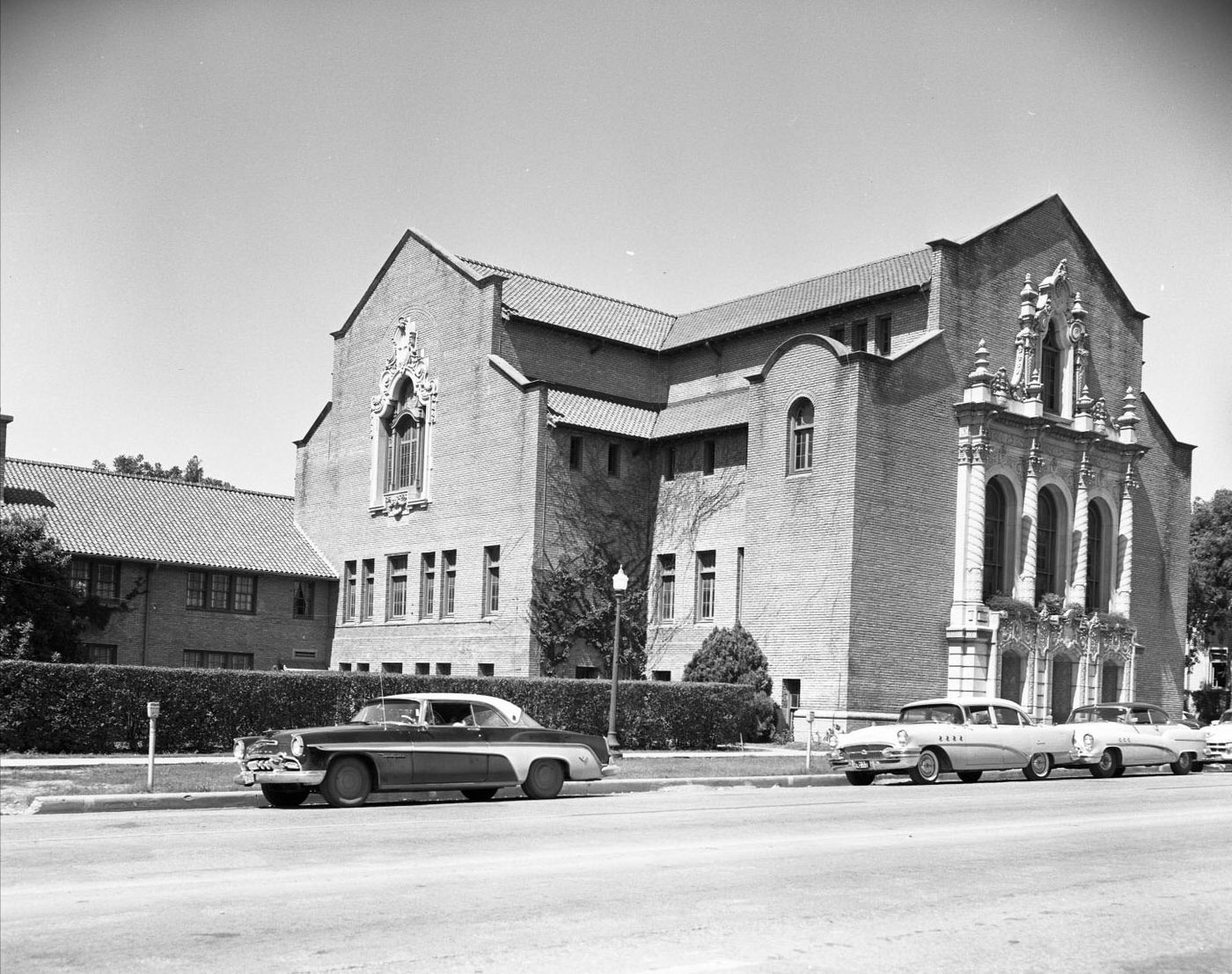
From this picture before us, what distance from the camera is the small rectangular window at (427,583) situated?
4588 cm

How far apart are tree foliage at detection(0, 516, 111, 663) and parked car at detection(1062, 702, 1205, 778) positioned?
87.2ft

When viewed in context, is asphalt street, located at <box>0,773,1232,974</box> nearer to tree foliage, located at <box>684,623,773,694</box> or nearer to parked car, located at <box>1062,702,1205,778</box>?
parked car, located at <box>1062,702,1205,778</box>

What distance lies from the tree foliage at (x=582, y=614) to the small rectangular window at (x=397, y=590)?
7612mm

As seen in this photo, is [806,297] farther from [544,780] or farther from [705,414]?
[544,780]

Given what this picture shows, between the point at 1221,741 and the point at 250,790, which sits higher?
the point at 250,790

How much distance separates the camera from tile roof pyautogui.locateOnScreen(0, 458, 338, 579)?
4359 cm

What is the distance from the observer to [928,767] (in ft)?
84.8

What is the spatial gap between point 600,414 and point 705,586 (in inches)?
262

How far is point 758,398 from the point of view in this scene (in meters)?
41.2

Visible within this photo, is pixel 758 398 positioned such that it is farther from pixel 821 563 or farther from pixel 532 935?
pixel 532 935

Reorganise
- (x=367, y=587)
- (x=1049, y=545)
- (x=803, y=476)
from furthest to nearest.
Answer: (x=367, y=587) < (x=1049, y=545) < (x=803, y=476)

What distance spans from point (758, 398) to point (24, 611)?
2191 cm

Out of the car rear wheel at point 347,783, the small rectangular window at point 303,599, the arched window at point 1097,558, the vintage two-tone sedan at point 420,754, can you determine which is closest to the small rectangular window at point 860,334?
the arched window at point 1097,558

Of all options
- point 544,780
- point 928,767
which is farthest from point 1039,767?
point 544,780
